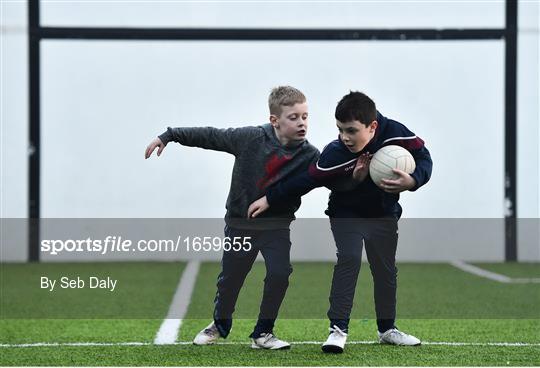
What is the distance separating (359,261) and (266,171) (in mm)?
515

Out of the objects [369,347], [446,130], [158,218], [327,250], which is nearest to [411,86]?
[446,130]

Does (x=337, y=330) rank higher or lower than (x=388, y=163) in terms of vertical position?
lower

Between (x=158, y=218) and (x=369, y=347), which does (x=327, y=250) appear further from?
(x=369, y=347)

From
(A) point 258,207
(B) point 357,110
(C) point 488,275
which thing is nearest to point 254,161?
(A) point 258,207

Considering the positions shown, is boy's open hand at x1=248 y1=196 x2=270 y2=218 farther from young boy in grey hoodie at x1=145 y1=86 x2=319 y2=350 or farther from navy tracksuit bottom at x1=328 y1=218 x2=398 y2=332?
navy tracksuit bottom at x1=328 y1=218 x2=398 y2=332

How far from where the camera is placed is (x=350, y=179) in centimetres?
434

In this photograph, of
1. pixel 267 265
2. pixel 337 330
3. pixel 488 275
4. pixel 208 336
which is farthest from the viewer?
pixel 488 275

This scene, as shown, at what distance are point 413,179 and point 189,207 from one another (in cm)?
538

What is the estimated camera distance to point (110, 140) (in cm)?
943

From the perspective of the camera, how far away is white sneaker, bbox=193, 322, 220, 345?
4.67 metres

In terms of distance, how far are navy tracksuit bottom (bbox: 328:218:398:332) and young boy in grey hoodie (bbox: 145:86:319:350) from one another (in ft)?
0.69

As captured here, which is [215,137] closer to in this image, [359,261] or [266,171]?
[266,171]

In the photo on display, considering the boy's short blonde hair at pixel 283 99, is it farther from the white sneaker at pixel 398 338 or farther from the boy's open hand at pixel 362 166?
the white sneaker at pixel 398 338

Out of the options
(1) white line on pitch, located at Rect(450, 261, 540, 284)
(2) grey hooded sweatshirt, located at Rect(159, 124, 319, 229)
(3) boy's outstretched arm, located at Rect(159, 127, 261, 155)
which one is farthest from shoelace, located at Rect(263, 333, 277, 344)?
(1) white line on pitch, located at Rect(450, 261, 540, 284)
